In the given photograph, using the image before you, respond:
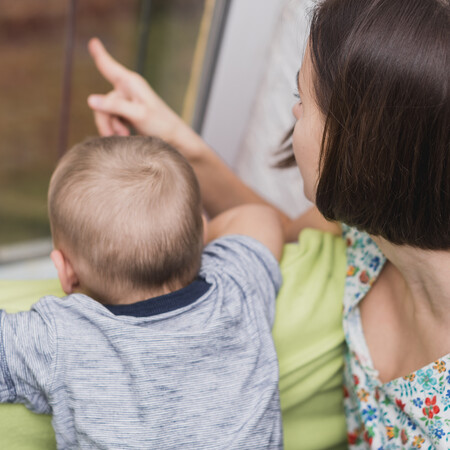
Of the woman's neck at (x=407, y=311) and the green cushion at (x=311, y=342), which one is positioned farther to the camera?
the green cushion at (x=311, y=342)

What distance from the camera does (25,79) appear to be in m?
1.25

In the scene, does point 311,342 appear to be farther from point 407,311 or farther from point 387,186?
point 387,186

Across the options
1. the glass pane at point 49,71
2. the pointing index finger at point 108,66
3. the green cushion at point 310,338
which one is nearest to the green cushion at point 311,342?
the green cushion at point 310,338

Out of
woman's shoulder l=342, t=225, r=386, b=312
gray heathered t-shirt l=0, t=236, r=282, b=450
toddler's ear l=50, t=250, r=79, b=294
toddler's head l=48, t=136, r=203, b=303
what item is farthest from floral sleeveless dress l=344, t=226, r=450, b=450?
toddler's ear l=50, t=250, r=79, b=294

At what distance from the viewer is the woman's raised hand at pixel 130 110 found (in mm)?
1016

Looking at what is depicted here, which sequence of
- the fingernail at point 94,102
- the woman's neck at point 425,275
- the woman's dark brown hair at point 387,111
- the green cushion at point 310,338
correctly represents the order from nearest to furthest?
Result: the woman's dark brown hair at point 387,111, the woman's neck at point 425,275, the green cushion at point 310,338, the fingernail at point 94,102

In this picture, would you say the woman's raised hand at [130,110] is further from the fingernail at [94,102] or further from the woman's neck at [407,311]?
the woman's neck at [407,311]

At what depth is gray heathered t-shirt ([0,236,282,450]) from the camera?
0.70m

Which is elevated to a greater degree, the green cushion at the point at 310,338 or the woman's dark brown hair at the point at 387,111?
the woman's dark brown hair at the point at 387,111

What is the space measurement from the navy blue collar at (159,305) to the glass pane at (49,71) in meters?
0.65

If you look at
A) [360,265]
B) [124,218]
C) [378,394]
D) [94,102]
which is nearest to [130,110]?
[94,102]

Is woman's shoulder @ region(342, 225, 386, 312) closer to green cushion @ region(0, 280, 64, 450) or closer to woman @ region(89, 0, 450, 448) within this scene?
woman @ region(89, 0, 450, 448)

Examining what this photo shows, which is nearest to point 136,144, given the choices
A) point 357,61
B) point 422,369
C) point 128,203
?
point 128,203

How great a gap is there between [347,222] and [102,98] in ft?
1.53
